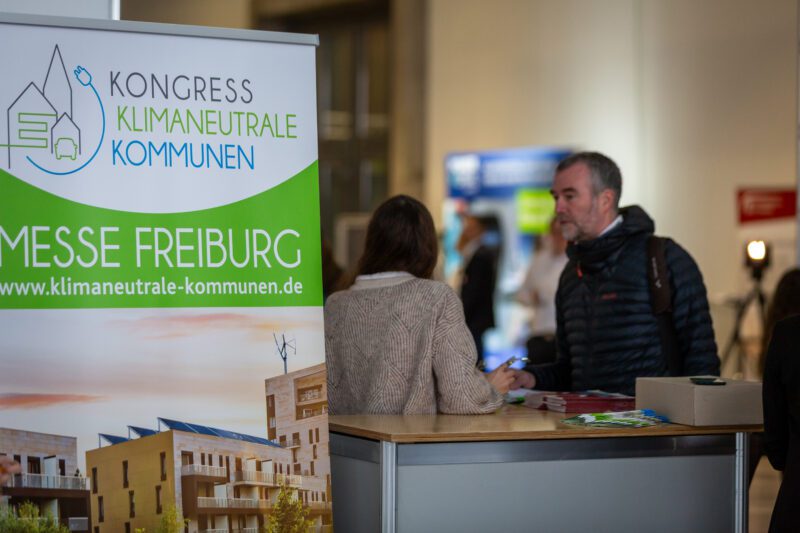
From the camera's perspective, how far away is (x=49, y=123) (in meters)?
2.81

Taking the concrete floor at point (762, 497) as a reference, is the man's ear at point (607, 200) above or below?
above

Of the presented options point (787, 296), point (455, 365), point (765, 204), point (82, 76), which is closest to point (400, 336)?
point (455, 365)

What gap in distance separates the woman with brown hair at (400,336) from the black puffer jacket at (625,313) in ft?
1.61

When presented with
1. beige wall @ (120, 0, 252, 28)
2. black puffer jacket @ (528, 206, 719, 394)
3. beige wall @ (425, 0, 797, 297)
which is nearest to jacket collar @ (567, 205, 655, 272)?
black puffer jacket @ (528, 206, 719, 394)

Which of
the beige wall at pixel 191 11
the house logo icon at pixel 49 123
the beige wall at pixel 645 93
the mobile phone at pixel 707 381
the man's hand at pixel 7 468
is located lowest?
the man's hand at pixel 7 468

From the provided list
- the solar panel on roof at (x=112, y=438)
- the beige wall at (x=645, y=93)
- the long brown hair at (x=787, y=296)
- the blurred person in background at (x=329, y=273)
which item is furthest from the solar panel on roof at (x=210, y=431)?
the beige wall at (x=645, y=93)

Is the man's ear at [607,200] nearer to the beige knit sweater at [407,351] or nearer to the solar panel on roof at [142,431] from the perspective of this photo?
the beige knit sweater at [407,351]

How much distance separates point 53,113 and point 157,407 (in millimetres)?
761

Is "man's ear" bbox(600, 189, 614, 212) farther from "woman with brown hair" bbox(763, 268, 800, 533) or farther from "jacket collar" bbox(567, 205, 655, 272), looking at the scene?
"woman with brown hair" bbox(763, 268, 800, 533)

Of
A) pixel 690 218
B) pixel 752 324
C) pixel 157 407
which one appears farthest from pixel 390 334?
pixel 690 218

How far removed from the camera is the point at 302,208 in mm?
3018

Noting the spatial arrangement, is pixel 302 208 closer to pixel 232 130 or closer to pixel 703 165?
pixel 232 130

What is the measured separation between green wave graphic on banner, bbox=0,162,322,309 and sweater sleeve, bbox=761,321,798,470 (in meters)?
1.16

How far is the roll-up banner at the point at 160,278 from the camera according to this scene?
279 cm
